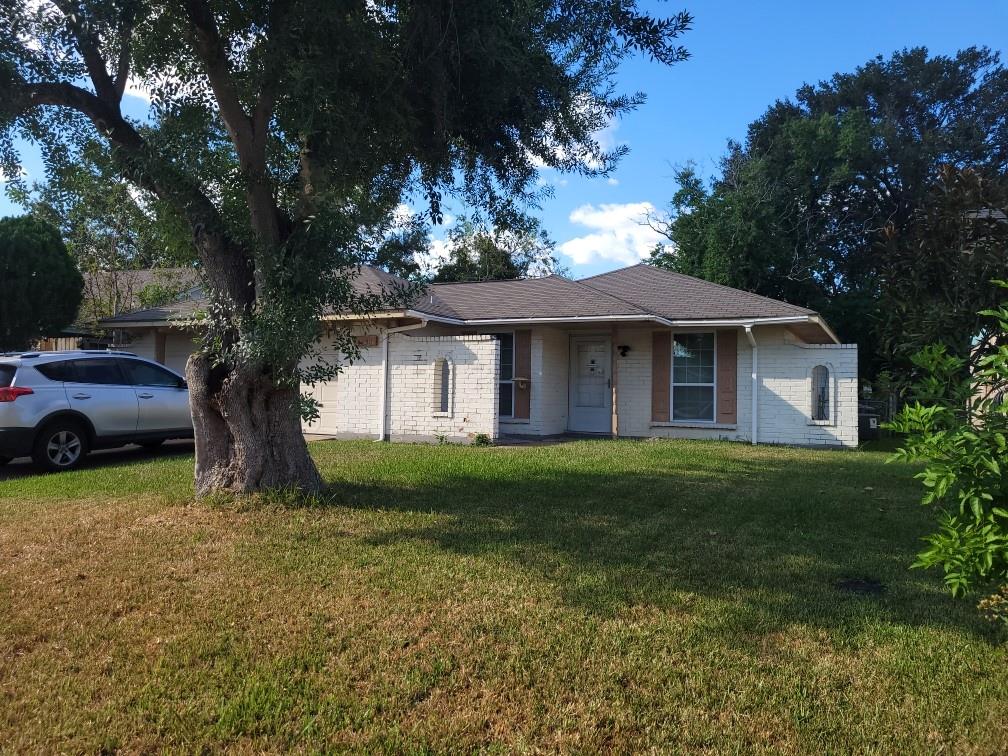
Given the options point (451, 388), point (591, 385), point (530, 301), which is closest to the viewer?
point (451, 388)

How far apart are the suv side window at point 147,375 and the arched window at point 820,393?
1187 cm

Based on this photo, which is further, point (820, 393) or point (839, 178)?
point (839, 178)

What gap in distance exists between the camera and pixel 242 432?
6879 mm

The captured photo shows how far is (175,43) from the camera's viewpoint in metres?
6.76

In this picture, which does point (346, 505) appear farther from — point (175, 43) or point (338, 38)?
point (175, 43)

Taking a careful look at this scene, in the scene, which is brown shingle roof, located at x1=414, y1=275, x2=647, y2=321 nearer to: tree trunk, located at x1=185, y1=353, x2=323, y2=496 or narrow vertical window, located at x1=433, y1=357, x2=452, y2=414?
narrow vertical window, located at x1=433, y1=357, x2=452, y2=414

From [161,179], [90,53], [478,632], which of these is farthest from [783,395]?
[90,53]

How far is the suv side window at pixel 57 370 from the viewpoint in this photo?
9.60 metres

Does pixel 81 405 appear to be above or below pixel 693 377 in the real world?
below

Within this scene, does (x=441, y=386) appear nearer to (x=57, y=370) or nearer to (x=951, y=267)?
(x=57, y=370)

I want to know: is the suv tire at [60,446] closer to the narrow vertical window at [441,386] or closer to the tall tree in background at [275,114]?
the tall tree in background at [275,114]

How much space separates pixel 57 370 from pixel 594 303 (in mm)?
9644

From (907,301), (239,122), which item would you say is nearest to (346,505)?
(239,122)

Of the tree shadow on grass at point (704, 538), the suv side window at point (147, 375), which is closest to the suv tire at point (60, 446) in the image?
the suv side window at point (147, 375)
